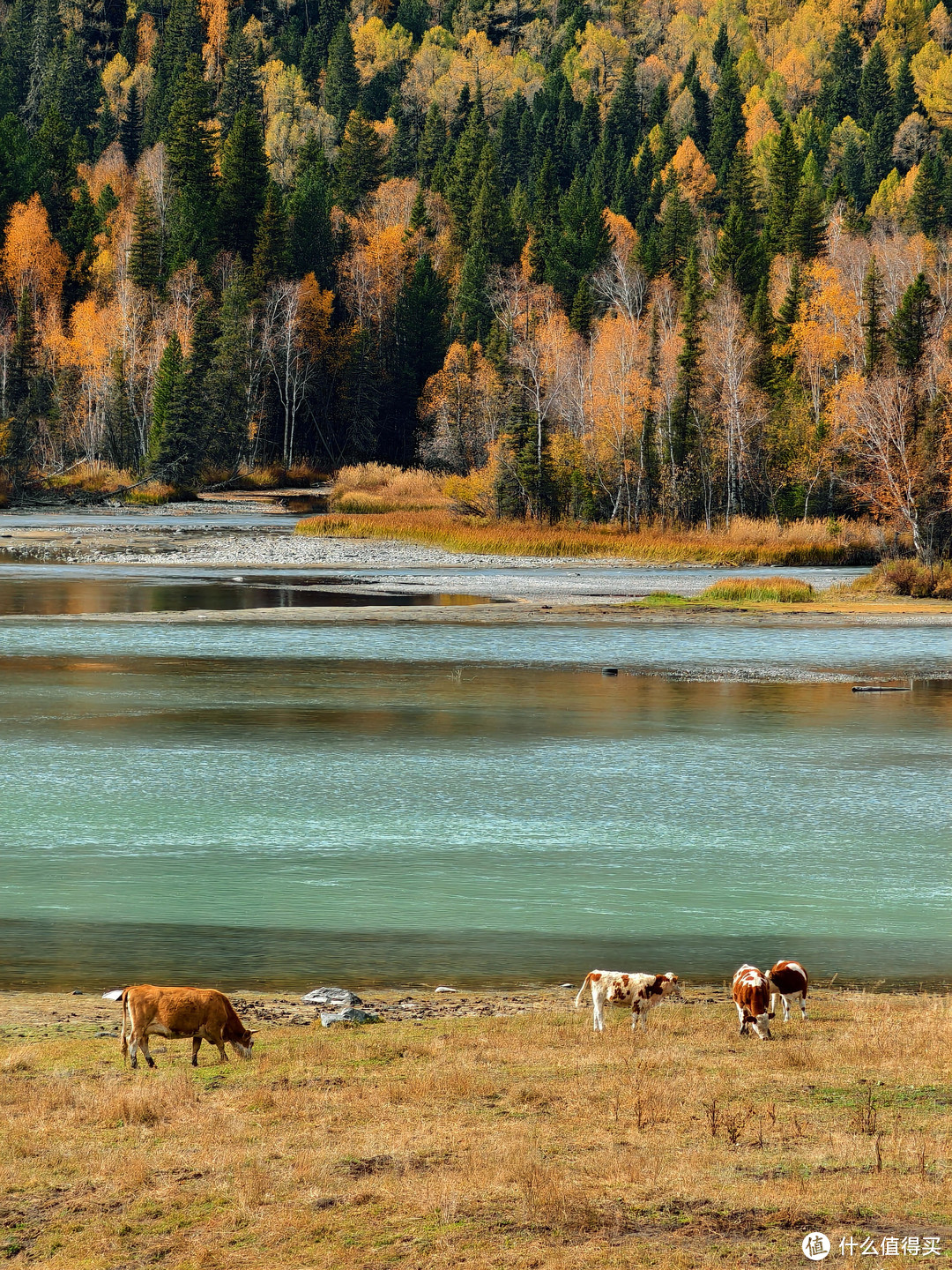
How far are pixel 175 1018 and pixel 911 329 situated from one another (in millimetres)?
62138

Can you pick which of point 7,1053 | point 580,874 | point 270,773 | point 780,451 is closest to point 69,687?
point 270,773

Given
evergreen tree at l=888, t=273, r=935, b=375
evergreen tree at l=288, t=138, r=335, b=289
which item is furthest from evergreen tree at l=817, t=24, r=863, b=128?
evergreen tree at l=888, t=273, r=935, b=375

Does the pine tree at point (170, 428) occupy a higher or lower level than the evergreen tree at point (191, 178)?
lower

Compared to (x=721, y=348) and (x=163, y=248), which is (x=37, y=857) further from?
(x=163, y=248)

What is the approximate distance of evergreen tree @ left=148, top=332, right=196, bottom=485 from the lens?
103 meters

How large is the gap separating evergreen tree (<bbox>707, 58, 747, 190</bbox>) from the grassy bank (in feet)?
233

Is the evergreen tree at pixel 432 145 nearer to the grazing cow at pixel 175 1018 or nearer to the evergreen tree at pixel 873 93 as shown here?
the evergreen tree at pixel 873 93

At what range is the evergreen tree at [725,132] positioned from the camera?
14050cm

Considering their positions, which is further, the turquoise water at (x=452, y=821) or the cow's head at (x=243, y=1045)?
the turquoise water at (x=452, y=821)

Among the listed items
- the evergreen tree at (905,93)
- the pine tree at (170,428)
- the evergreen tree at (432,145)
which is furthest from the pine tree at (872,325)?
the evergreen tree at (905,93)

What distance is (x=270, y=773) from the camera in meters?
22.5

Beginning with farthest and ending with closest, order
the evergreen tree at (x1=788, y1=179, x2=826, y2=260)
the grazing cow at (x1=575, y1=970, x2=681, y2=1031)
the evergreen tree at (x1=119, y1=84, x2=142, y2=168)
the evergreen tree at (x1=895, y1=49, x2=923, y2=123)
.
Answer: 1. the evergreen tree at (x1=119, y1=84, x2=142, y2=168)
2. the evergreen tree at (x1=895, y1=49, x2=923, y2=123)
3. the evergreen tree at (x1=788, y1=179, x2=826, y2=260)
4. the grazing cow at (x1=575, y1=970, x2=681, y2=1031)

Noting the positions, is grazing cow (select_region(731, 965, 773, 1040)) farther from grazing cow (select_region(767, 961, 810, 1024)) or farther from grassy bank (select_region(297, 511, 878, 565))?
grassy bank (select_region(297, 511, 878, 565))

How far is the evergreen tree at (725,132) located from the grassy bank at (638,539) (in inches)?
2795
